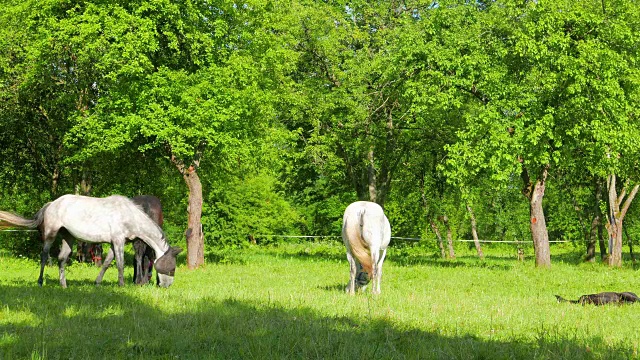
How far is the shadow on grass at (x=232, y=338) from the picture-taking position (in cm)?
705

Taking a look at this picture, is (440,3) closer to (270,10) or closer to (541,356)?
(270,10)

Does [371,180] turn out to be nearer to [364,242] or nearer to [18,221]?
[364,242]

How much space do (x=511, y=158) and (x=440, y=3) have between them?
7.81 m

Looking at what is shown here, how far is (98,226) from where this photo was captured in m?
15.6

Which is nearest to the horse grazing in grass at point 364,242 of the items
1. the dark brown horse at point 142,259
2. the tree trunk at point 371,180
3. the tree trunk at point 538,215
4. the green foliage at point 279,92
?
the dark brown horse at point 142,259

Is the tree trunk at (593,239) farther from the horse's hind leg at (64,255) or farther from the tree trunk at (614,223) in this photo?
the horse's hind leg at (64,255)

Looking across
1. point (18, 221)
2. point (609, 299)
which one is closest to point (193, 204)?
point (18, 221)

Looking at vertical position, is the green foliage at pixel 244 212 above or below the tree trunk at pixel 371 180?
below

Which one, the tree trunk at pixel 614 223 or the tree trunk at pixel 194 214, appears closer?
the tree trunk at pixel 194 214

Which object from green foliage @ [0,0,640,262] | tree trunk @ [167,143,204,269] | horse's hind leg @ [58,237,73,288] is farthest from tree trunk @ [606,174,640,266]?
horse's hind leg @ [58,237,73,288]

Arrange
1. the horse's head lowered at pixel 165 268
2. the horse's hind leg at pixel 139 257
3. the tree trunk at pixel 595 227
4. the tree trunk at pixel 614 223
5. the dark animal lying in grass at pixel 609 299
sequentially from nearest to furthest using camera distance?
the dark animal lying in grass at pixel 609 299 < the horse's head lowered at pixel 165 268 < the horse's hind leg at pixel 139 257 < the tree trunk at pixel 614 223 < the tree trunk at pixel 595 227

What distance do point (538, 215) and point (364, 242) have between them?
14685mm

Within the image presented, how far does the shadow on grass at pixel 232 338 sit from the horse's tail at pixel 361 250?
4080 mm

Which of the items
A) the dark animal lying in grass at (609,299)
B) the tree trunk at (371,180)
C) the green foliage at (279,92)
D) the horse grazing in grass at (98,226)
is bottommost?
the dark animal lying in grass at (609,299)
